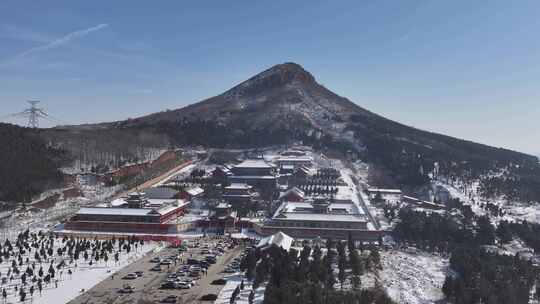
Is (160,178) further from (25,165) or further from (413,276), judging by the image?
(413,276)

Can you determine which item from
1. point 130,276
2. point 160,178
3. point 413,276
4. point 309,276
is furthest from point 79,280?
point 160,178

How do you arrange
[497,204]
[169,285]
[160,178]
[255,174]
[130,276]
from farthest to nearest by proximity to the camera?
[160,178], [255,174], [497,204], [130,276], [169,285]

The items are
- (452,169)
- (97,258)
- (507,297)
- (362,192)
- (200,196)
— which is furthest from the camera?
(452,169)

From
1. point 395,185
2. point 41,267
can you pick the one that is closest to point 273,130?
point 395,185

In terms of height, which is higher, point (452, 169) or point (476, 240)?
point (452, 169)

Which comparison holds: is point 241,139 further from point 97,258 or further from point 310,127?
point 97,258

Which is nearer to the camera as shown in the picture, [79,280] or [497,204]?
[79,280]
